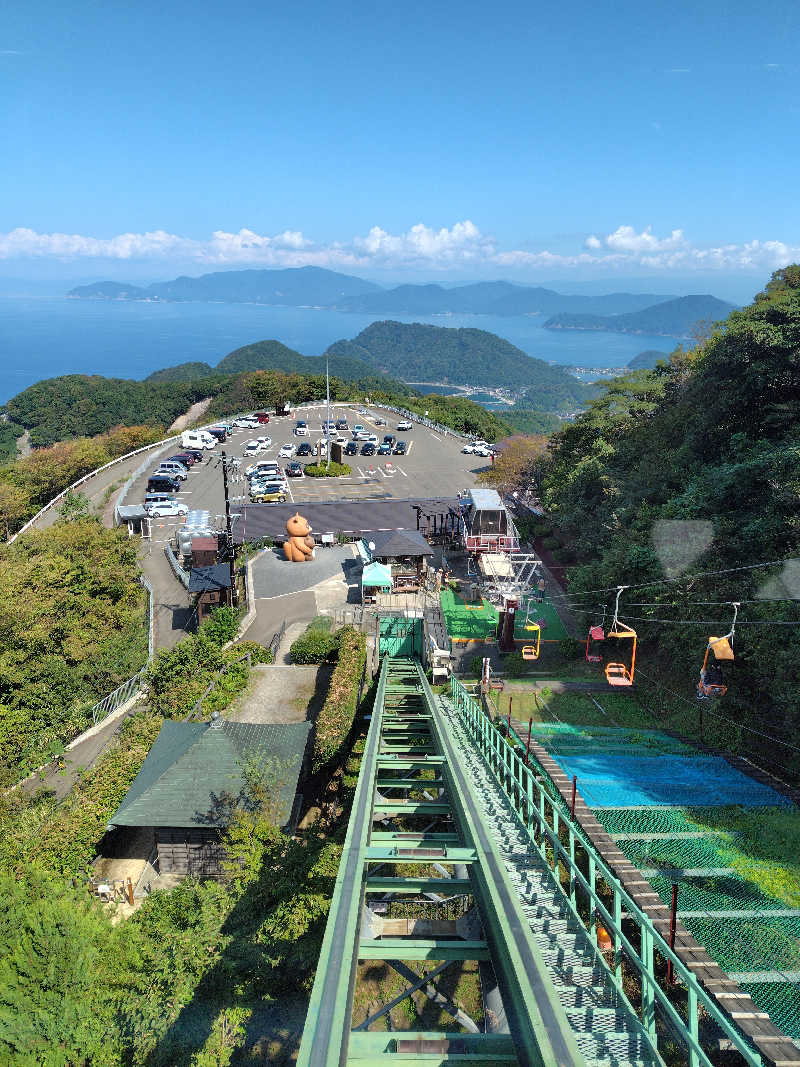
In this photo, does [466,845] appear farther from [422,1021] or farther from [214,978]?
[214,978]

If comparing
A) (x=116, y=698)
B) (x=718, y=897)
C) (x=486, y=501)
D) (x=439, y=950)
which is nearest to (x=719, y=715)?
(x=718, y=897)

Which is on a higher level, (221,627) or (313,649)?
(221,627)

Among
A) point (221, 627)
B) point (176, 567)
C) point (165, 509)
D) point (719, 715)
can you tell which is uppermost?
point (165, 509)

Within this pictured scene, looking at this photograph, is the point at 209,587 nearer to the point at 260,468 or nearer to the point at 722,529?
the point at 722,529

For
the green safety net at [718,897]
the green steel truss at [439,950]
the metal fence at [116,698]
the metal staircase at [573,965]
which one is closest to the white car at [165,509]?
the metal fence at [116,698]

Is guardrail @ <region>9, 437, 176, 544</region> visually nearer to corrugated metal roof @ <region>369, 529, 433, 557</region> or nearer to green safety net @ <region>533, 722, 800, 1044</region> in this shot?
corrugated metal roof @ <region>369, 529, 433, 557</region>

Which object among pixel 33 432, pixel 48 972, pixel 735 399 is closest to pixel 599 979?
pixel 48 972

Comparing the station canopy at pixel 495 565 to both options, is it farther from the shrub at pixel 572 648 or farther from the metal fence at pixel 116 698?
the metal fence at pixel 116 698
